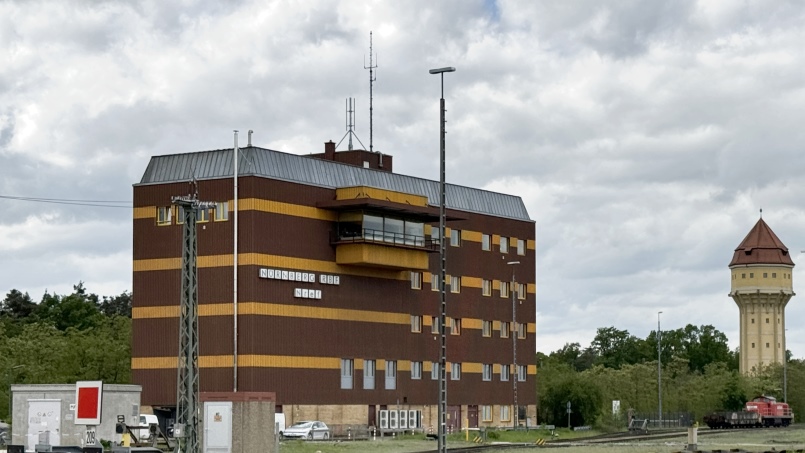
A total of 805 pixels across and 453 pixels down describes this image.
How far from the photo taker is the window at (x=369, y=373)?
99062 millimetres

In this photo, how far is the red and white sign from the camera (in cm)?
5297

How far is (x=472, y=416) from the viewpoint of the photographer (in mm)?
110938

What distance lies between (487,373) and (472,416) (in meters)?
3.97

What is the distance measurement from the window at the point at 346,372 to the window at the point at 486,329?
17462 millimetres

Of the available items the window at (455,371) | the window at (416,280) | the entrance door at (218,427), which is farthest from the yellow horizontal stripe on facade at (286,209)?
the entrance door at (218,427)

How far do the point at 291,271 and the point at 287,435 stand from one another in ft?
38.4

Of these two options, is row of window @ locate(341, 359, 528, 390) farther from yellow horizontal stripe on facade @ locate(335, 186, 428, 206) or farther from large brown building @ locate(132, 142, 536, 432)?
yellow horizontal stripe on facade @ locate(335, 186, 428, 206)

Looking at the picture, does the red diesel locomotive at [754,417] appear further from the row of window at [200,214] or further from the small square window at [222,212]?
the row of window at [200,214]

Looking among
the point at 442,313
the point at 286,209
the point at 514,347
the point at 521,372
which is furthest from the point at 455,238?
the point at 442,313

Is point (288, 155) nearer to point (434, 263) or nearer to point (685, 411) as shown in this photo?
point (434, 263)

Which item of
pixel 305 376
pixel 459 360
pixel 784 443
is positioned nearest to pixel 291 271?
pixel 305 376

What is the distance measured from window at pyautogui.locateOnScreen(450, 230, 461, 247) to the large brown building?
22cm

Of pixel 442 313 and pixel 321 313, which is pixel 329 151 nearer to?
pixel 321 313

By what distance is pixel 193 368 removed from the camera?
55969 mm
